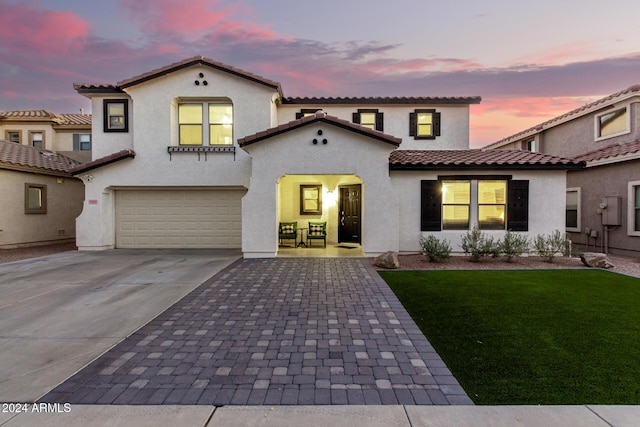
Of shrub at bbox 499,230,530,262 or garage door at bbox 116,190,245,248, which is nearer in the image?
shrub at bbox 499,230,530,262

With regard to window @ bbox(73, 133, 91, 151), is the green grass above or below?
below

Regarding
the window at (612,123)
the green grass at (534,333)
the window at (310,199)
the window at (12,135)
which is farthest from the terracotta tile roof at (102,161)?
the window at (612,123)

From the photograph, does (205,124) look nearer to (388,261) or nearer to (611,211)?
(388,261)

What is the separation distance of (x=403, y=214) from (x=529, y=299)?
542 cm

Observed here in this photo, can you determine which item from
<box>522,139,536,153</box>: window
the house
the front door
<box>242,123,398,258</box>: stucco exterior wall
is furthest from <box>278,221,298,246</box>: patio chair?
<box>522,139,536,153</box>: window

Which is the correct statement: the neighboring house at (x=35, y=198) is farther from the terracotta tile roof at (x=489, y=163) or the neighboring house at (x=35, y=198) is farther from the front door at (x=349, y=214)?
the terracotta tile roof at (x=489, y=163)

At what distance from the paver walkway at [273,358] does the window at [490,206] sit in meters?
6.89

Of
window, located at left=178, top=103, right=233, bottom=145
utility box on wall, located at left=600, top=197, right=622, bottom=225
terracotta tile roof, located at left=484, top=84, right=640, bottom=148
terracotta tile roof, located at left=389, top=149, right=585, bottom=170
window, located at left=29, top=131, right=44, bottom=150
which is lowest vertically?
utility box on wall, located at left=600, top=197, right=622, bottom=225

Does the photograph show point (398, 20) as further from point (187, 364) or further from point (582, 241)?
point (187, 364)

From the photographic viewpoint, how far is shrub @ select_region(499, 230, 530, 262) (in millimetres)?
10023

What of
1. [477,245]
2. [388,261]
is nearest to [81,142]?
[388,261]

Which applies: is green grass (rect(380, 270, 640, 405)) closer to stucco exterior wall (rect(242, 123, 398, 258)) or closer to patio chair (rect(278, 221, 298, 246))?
stucco exterior wall (rect(242, 123, 398, 258))

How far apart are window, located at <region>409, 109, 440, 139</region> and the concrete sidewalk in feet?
42.5

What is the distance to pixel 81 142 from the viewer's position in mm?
19297
